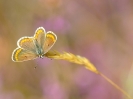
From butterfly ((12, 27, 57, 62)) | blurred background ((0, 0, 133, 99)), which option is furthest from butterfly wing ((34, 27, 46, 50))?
blurred background ((0, 0, 133, 99))

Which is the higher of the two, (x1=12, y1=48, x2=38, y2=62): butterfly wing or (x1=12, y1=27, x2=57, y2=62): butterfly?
(x1=12, y1=27, x2=57, y2=62): butterfly

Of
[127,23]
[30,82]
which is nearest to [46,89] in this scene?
[30,82]

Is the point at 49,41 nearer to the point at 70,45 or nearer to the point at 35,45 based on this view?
the point at 35,45

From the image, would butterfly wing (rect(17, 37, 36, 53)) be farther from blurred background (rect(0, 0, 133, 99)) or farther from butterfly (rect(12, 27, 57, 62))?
blurred background (rect(0, 0, 133, 99))

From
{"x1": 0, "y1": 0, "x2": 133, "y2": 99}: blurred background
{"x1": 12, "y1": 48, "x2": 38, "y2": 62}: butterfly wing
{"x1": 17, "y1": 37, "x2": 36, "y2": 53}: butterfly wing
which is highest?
{"x1": 0, "y1": 0, "x2": 133, "y2": 99}: blurred background

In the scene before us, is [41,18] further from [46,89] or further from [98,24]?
[46,89]

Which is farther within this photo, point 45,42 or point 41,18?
point 41,18

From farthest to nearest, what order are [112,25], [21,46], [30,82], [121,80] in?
[112,25] → [30,82] → [121,80] → [21,46]

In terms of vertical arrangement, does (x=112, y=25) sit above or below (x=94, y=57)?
above
